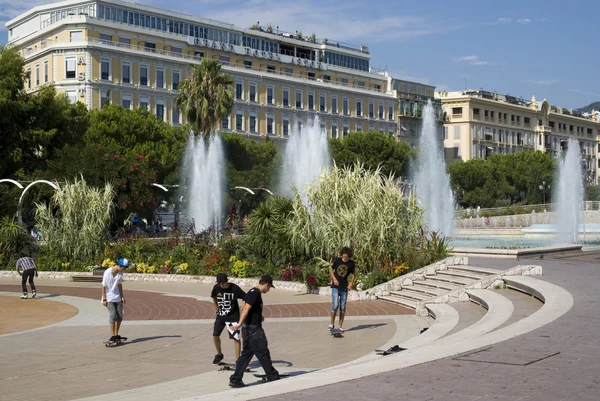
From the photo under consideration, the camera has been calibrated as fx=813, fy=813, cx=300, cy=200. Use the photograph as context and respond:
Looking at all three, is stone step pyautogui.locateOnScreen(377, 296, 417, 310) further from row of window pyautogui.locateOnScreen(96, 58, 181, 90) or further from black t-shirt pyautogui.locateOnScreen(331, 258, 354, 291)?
row of window pyautogui.locateOnScreen(96, 58, 181, 90)

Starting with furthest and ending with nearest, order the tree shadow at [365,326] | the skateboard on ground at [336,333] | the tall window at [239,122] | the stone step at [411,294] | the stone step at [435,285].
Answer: the tall window at [239,122], the stone step at [435,285], the stone step at [411,294], the tree shadow at [365,326], the skateboard on ground at [336,333]

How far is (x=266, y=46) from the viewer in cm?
8788

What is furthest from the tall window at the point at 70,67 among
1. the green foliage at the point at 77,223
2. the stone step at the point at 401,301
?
the stone step at the point at 401,301

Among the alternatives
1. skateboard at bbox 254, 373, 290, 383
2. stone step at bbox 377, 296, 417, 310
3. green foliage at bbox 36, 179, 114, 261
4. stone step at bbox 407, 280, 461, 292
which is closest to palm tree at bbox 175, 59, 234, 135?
green foliage at bbox 36, 179, 114, 261

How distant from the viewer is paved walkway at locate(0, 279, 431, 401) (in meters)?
11.2

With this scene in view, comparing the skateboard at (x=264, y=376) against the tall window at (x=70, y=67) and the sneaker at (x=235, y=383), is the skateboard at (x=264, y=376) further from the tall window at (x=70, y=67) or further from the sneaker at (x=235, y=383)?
the tall window at (x=70, y=67)

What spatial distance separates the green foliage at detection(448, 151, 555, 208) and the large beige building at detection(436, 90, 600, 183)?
14651 mm

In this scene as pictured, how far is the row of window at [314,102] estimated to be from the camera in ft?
Answer: 269

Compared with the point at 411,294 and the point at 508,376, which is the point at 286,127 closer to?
the point at 411,294

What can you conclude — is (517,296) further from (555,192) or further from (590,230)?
(555,192)

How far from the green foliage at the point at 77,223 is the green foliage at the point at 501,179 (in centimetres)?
6370

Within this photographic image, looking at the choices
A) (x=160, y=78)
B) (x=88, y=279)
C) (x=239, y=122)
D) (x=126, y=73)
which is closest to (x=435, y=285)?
(x=88, y=279)

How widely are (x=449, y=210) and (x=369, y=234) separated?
3445 centimetres

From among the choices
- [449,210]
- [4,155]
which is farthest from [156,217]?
[449,210]
